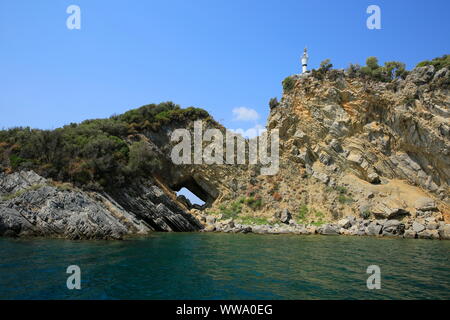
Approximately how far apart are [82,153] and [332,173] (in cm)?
2846

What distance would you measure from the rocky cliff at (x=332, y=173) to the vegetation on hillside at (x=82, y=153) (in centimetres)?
122

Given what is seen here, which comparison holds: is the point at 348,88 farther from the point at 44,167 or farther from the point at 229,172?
the point at 44,167

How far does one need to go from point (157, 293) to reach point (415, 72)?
4174 cm

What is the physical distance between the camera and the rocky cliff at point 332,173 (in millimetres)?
28844

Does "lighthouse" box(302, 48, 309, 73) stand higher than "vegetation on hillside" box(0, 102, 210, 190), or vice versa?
"lighthouse" box(302, 48, 309, 73)

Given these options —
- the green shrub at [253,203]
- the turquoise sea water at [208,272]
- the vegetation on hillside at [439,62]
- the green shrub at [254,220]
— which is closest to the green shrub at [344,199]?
the green shrub at [254,220]

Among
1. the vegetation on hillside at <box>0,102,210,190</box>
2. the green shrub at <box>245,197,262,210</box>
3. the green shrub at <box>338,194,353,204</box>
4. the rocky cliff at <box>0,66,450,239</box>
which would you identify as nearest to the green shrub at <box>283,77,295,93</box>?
the rocky cliff at <box>0,66,450,239</box>

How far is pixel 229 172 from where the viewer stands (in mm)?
36656

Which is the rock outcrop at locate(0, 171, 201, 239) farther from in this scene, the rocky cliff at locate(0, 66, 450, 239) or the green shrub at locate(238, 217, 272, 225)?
the green shrub at locate(238, 217, 272, 225)

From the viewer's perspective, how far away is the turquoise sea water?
26.9ft

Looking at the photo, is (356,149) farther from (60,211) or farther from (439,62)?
(60,211)

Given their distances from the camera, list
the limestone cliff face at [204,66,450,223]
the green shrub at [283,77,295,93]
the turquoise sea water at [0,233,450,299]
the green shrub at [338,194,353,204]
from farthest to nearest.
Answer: the green shrub at [283,77,295,93]
the limestone cliff face at [204,66,450,223]
the green shrub at [338,194,353,204]
the turquoise sea water at [0,233,450,299]

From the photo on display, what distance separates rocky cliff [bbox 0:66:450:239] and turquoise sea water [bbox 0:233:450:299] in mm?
12555

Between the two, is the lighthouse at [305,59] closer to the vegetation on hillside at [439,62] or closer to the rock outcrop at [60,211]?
the vegetation on hillside at [439,62]
